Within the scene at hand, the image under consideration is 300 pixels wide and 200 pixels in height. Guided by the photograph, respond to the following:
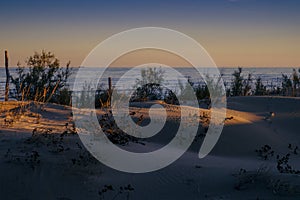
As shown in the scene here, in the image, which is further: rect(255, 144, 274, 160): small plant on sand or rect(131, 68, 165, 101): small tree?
rect(131, 68, 165, 101): small tree

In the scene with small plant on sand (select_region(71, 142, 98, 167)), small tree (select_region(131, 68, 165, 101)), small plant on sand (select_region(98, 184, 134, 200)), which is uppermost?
small tree (select_region(131, 68, 165, 101))

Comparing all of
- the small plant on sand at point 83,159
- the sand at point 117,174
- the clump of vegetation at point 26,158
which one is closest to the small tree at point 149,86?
the sand at point 117,174

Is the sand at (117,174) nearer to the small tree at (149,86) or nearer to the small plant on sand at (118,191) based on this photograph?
the small plant on sand at (118,191)

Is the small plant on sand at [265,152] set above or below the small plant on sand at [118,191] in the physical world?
above

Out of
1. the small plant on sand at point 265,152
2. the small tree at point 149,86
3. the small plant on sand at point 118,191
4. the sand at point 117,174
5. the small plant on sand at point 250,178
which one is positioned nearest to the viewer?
the small plant on sand at point 118,191

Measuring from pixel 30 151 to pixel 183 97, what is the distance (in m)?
8.66

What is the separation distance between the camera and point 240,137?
8.59 meters

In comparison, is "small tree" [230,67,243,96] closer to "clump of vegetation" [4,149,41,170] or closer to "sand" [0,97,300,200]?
"sand" [0,97,300,200]

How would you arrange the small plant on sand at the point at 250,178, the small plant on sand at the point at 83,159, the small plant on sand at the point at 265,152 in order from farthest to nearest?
the small plant on sand at the point at 265,152
the small plant on sand at the point at 83,159
the small plant on sand at the point at 250,178

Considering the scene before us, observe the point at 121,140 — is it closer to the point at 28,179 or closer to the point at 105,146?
the point at 105,146

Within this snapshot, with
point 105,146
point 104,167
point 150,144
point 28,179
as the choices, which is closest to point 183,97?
point 150,144

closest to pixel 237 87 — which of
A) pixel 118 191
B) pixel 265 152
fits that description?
pixel 265 152

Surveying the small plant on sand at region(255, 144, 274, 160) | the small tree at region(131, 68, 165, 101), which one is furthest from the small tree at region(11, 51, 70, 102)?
the small plant on sand at region(255, 144, 274, 160)

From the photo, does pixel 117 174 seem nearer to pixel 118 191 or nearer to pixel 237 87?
pixel 118 191
